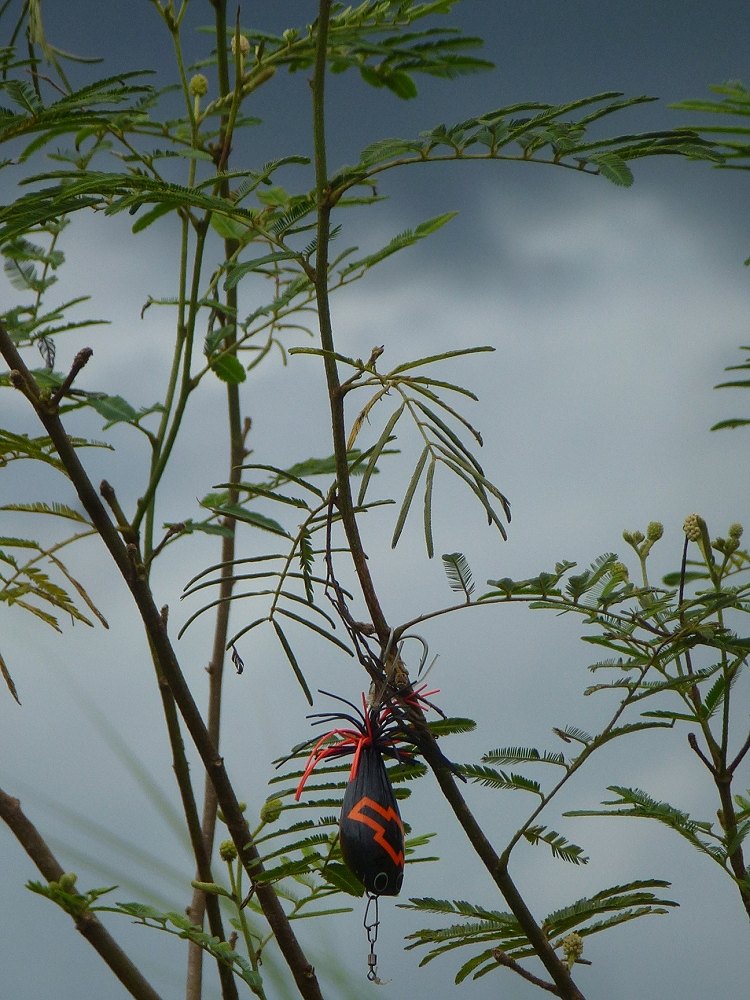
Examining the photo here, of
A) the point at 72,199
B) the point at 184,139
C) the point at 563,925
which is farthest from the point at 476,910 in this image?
the point at 184,139

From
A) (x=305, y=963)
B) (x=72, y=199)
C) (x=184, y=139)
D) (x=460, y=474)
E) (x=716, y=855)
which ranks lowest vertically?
(x=305, y=963)

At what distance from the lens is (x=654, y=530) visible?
1.25 metres

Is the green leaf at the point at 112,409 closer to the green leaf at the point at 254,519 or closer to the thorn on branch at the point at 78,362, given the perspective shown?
the thorn on branch at the point at 78,362

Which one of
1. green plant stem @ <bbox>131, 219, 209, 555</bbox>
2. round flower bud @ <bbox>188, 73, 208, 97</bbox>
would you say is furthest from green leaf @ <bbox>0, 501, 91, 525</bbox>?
round flower bud @ <bbox>188, 73, 208, 97</bbox>

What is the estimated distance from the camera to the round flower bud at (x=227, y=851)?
1.32 meters

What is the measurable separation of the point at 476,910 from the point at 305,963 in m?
0.28

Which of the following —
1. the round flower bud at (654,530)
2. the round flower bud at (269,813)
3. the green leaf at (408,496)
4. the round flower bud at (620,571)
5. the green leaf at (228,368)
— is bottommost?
the round flower bud at (269,813)

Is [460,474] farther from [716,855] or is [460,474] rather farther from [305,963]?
[305,963]

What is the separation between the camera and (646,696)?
104cm

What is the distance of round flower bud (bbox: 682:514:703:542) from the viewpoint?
111 centimetres

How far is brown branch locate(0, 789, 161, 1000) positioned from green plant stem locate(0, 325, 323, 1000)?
6.2 inches

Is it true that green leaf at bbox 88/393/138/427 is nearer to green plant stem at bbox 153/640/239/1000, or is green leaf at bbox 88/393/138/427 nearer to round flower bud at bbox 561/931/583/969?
green plant stem at bbox 153/640/239/1000

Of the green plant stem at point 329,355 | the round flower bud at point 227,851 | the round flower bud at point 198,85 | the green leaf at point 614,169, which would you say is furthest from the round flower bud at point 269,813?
the round flower bud at point 198,85

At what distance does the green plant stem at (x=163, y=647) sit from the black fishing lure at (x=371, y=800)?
0.86 ft
